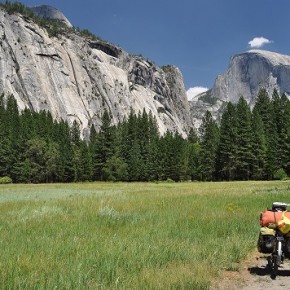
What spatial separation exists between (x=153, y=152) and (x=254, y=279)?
92.5 metres

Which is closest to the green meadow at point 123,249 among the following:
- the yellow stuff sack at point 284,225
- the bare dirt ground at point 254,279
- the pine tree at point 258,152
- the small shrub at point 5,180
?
the bare dirt ground at point 254,279

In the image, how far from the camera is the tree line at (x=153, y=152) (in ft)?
281

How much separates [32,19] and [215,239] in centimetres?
16491

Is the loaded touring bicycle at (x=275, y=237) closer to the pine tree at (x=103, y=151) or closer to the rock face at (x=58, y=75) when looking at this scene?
the pine tree at (x=103, y=151)

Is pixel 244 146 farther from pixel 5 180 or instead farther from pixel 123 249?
pixel 123 249

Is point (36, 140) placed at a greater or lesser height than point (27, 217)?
greater

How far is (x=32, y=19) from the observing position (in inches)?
6417

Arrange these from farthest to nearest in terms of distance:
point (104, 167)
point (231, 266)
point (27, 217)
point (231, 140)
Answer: point (104, 167)
point (231, 140)
point (27, 217)
point (231, 266)

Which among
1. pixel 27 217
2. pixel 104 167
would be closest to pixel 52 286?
pixel 27 217

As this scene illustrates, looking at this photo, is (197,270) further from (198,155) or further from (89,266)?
(198,155)

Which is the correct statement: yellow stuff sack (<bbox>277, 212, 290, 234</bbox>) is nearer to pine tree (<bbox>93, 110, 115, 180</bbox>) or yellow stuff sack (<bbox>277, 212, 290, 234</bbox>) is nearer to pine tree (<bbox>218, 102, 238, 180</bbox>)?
pine tree (<bbox>218, 102, 238, 180</bbox>)

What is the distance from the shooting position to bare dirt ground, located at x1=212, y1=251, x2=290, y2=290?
912 centimetres

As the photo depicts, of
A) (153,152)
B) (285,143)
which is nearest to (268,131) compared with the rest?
(285,143)

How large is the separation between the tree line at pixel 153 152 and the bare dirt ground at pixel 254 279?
70568 millimetres
